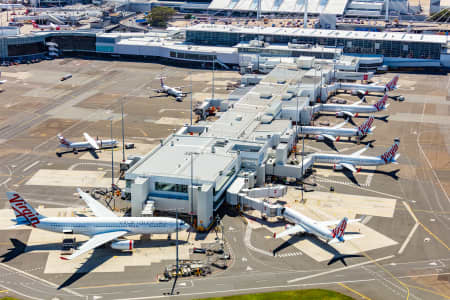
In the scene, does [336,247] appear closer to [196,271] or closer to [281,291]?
[281,291]

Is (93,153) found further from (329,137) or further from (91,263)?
(329,137)

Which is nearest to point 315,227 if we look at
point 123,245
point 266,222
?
point 266,222

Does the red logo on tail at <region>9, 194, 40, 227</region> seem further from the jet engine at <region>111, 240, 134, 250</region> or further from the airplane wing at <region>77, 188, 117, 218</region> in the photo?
the jet engine at <region>111, 240, 134, 250</region>

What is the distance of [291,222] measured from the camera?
115 meters

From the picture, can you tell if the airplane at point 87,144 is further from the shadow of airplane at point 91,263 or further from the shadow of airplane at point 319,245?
the shadow of airplane at point 319,245

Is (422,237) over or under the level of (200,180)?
under

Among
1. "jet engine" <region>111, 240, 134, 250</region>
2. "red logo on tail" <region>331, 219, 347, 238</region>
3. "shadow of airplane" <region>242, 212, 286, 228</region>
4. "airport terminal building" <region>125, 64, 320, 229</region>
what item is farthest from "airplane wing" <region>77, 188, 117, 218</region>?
"red logo on tail" <region>331, 219, 347, 238</region>

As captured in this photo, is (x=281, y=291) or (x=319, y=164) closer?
(x=281, y=291)

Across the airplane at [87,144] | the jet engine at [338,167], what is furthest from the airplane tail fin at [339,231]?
the airplane at [87,144]

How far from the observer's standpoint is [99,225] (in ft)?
346

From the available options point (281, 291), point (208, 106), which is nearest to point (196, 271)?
point (281, 291)

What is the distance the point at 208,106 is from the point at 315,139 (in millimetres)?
39805

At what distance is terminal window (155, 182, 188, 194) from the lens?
117m

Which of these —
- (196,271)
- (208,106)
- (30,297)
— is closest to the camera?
(30,297)
